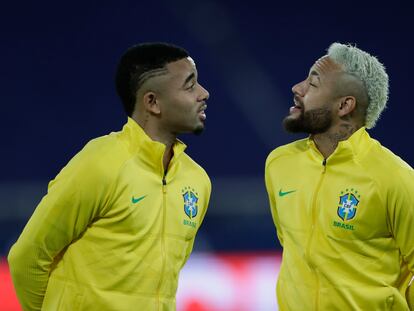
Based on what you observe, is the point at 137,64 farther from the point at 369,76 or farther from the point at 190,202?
the point at 369,76

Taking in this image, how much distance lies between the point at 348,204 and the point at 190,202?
1.82 feet

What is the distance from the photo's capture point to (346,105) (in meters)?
3.41

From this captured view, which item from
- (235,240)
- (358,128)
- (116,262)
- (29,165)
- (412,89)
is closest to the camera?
(116,262)

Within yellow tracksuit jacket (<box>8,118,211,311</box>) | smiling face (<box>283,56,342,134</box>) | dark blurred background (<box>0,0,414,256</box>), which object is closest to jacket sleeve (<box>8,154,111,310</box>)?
yellow tracksuit jacket (<box>8,118,211,311</box>)

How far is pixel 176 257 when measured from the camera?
3.14m

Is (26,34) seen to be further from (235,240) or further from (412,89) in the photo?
(412,89)

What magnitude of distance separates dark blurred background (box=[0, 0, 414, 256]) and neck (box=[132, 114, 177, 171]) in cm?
397

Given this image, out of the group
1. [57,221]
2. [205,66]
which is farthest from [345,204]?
[205,66]

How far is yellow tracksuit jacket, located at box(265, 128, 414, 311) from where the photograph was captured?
10.5 feet

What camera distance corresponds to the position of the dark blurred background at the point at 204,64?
7395 millimetres

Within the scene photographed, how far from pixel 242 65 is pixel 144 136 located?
4.61 meters

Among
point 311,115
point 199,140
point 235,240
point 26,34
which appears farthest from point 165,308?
point 26,34

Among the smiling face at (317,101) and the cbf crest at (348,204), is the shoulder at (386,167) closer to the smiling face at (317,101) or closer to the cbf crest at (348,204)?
the cbf crest at (348,204)

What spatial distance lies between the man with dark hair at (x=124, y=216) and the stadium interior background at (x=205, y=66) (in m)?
3.84
